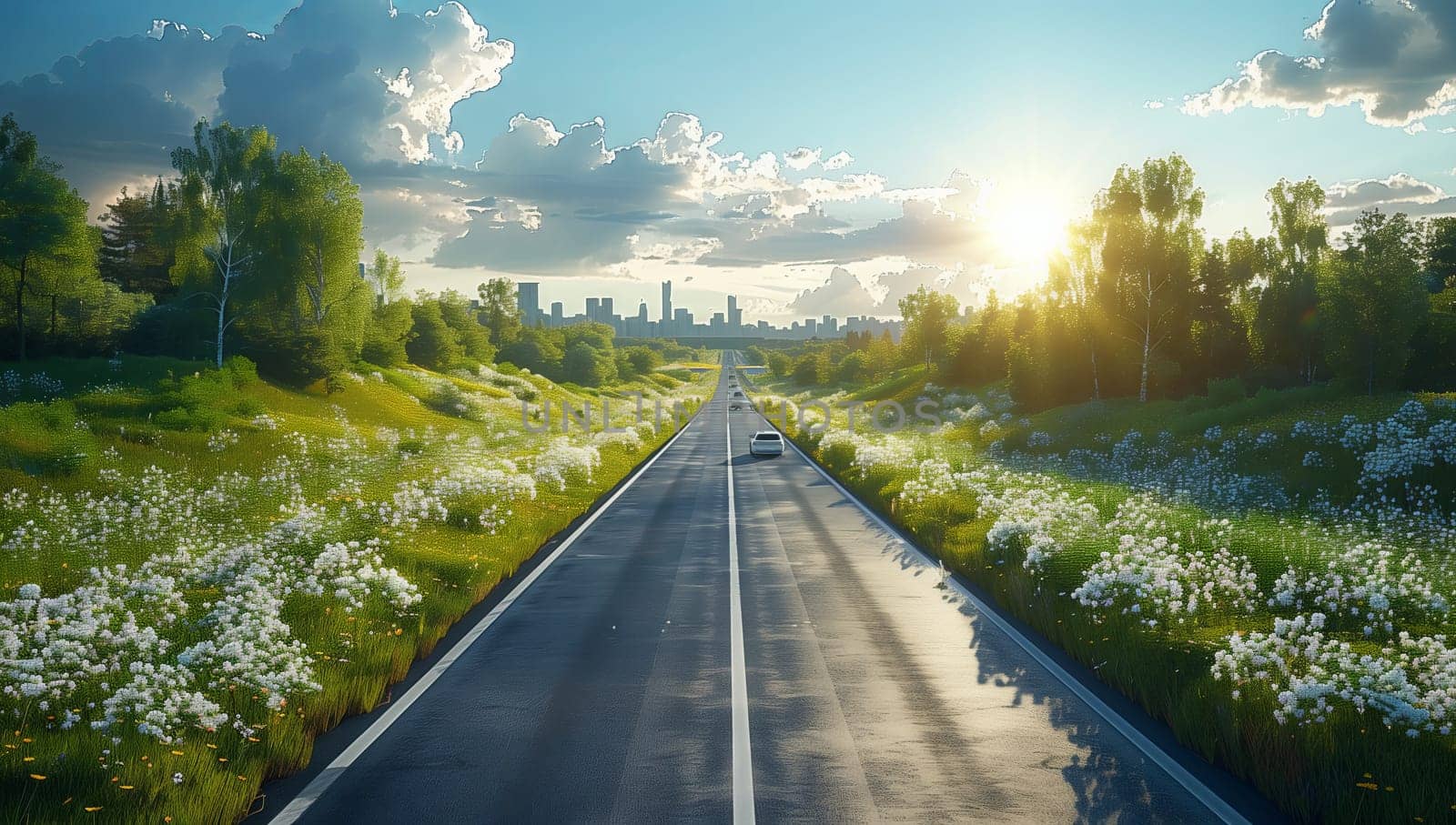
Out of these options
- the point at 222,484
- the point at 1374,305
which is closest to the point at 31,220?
the point at 222,484

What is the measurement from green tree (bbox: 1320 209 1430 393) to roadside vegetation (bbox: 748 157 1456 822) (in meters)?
0.06

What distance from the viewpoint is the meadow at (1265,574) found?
6.79 m

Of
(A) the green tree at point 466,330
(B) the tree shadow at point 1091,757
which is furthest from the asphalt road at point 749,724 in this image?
(A) the green tree at point 466,330

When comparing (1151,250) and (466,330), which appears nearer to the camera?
(1151,250)

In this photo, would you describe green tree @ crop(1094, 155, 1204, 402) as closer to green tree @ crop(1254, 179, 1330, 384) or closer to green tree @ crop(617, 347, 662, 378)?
green tree @ crop(1254, 179, 1330, 384)

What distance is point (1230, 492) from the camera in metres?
20.9

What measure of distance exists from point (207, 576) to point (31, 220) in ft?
116

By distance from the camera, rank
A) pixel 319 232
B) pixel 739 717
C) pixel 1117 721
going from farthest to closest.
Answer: pixel 319 232 → pixel 739 717 → pixel 1117 721

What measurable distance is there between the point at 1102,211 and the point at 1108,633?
135 feet

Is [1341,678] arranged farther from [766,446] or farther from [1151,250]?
[1151,250]

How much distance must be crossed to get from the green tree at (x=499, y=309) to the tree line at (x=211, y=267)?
52221mm

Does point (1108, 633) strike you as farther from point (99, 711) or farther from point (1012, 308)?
point (1012, 308)

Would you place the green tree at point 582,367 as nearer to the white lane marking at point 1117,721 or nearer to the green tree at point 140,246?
the green tree at point 140,246

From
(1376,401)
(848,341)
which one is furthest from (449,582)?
(848,341)
